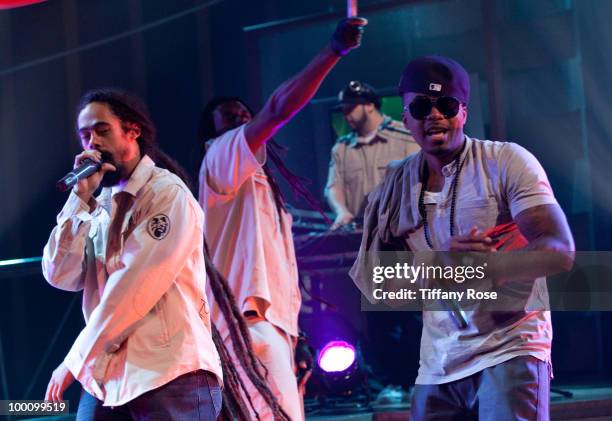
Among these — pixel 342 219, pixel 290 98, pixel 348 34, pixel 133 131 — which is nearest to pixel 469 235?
pixel 348 34

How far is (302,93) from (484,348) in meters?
1.54

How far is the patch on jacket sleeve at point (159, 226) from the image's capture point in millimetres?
3016

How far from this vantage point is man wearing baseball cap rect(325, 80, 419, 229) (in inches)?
277

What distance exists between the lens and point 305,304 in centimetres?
648

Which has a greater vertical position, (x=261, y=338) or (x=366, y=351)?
(x=261, y=338)

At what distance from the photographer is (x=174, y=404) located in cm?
288

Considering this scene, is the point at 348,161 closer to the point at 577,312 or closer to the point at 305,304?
the point at 305,304

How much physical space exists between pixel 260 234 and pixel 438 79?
1.27 m

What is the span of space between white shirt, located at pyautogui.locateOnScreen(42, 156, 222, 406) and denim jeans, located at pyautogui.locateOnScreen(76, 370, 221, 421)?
1.6 inches

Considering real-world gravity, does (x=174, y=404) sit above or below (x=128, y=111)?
below

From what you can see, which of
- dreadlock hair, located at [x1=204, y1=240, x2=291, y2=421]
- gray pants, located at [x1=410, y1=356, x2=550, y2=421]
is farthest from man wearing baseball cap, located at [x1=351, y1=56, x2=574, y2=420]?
dreadlock hair, located at [x1=204, y1=240, x2=291, y2=421]

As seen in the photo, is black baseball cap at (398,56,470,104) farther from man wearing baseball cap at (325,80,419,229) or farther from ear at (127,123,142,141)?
man wearing baseball cap at (325,80,419,229)

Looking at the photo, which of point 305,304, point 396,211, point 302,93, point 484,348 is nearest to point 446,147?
point 396,211

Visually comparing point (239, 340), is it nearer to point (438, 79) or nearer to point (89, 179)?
point (89, 179)
